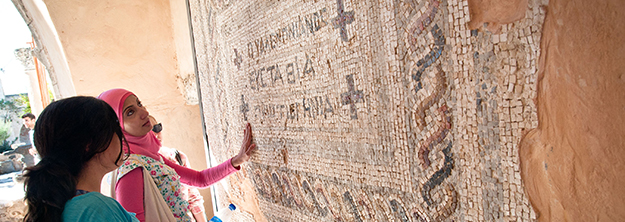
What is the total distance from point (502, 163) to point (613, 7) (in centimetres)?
36

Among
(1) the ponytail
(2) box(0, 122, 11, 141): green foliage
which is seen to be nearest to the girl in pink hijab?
(1) the ponytail

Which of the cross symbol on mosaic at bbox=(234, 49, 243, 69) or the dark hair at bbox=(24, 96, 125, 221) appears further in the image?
the cross symbol on mosaic at bbox=(234, 49, 243, 69)

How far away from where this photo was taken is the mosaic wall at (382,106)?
2.54 feet

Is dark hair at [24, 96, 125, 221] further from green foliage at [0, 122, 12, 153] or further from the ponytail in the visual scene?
green foliage at [0, 122, 12, 153]

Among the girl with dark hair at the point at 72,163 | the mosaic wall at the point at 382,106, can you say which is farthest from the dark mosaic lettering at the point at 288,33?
the girl with dark hair at the point at 72,163

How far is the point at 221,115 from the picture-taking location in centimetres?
210

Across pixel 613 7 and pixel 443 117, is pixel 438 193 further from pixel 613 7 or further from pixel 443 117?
pixel 613 7

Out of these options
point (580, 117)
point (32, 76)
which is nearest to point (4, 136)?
point (32, 76)

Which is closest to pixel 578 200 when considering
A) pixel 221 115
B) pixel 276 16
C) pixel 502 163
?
pixel 502 163

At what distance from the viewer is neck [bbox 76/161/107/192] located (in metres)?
0.92

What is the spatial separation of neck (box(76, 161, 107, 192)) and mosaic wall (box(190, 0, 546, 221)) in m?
0.72

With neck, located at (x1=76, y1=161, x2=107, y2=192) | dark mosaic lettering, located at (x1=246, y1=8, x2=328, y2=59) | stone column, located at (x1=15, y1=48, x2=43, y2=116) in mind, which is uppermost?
stone column, located at (x1=15, y1=48, x2=43, y2=116)

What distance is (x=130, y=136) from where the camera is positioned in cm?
144

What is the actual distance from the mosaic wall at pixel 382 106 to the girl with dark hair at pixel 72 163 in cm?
69
